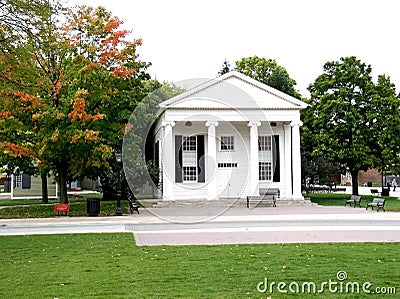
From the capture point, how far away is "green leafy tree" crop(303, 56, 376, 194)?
39500mm

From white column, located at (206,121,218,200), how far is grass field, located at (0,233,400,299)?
750 inches

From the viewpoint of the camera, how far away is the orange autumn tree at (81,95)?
2553 cm

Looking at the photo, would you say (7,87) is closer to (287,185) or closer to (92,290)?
(92,290)

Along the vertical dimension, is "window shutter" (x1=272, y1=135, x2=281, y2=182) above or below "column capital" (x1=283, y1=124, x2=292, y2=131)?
below

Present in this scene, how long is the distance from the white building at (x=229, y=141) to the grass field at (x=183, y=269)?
19.7 metres

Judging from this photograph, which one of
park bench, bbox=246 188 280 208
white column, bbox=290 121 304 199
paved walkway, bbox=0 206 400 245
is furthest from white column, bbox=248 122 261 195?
paved walkway, bbox=0 206 400 245

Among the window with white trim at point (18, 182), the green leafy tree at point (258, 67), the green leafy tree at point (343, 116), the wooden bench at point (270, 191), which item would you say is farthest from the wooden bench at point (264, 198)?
the green leafy tree at point (258, 67)

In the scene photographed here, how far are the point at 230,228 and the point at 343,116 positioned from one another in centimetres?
2402

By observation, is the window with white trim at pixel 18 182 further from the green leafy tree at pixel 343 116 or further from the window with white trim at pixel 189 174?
the green leafy tree at pixel 343 116

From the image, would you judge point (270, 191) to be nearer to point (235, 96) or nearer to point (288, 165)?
point (288, 165)

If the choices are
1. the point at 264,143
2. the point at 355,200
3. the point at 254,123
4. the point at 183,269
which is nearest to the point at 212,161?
the point at 254,123

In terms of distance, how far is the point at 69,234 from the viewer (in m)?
18.2

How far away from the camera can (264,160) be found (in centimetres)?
3622

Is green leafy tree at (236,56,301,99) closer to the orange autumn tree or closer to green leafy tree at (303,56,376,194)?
green leafy tree at (303,56,376,194)
